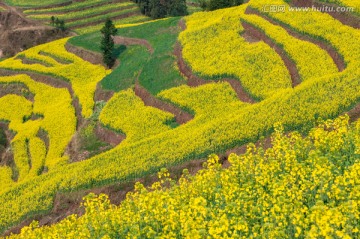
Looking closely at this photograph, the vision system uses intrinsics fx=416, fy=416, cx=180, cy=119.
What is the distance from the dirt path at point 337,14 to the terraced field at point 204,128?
0.69m

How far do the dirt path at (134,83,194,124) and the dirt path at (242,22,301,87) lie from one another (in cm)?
1073

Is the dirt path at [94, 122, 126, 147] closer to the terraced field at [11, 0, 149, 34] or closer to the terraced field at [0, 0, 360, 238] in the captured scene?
the terraced field at [0, 0, 360, 238]

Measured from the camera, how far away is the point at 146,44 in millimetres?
63938

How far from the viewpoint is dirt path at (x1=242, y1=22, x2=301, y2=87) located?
40.5 meters

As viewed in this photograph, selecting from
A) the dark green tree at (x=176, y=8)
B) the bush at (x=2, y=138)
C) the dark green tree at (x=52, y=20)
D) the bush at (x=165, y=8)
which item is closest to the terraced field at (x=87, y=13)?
the dark green tree at (x=52, y=20)

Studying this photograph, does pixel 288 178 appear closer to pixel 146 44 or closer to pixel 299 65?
pixel 299 65

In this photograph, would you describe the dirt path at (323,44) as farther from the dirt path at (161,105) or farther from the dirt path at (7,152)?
the dirt path at (7,152)

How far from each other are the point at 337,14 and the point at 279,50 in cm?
854

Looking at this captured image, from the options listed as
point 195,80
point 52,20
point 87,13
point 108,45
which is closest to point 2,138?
point 108,45

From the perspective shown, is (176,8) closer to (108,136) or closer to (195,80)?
(195,80)

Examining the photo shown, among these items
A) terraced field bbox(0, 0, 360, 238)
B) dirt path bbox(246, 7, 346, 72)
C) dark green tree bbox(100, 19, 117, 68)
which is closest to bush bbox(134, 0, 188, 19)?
terraced field bbox(0, 0, 360, 238)

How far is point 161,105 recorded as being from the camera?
43.7 meters

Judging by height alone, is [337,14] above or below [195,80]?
above

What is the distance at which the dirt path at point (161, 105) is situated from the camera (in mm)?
40938
